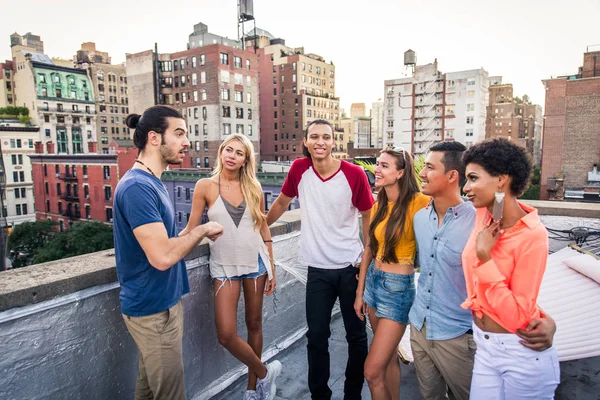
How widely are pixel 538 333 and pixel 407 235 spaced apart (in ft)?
3.35

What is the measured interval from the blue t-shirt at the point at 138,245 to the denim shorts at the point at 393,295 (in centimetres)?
133

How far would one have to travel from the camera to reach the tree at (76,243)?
37.6 m

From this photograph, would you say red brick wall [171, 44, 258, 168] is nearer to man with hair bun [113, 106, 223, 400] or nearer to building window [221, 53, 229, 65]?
building window [221, 53, 229, 65]

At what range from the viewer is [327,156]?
3.19 metres

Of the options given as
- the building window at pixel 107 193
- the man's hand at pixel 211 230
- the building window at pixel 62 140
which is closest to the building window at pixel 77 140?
the building window at pixel 62 140

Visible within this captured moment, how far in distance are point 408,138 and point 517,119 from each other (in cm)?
4337

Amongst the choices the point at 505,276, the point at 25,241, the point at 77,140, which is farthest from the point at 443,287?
the point at 77,140

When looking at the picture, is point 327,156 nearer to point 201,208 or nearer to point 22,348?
point 201,208

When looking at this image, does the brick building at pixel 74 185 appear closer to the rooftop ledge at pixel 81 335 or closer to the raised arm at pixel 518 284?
the rooftop ledge at pixel 81 335

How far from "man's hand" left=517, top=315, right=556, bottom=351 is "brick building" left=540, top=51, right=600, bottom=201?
1737 inches

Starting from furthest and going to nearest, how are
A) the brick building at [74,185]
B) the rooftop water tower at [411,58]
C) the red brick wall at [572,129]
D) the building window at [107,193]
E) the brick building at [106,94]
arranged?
1. the brick building at [106,94]
2. the rooftop water tower at [411,58]
3. the building window at [107,193]
4. the brick building at [74,185]
5. the red brick wall at [572,129]

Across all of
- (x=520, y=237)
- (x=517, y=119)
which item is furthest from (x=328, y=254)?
(x=517, y=119)

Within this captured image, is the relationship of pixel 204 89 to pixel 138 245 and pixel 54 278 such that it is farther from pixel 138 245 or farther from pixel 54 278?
pixel 138 245

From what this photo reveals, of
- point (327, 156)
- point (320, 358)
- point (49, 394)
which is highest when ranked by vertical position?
point (327, 156)
